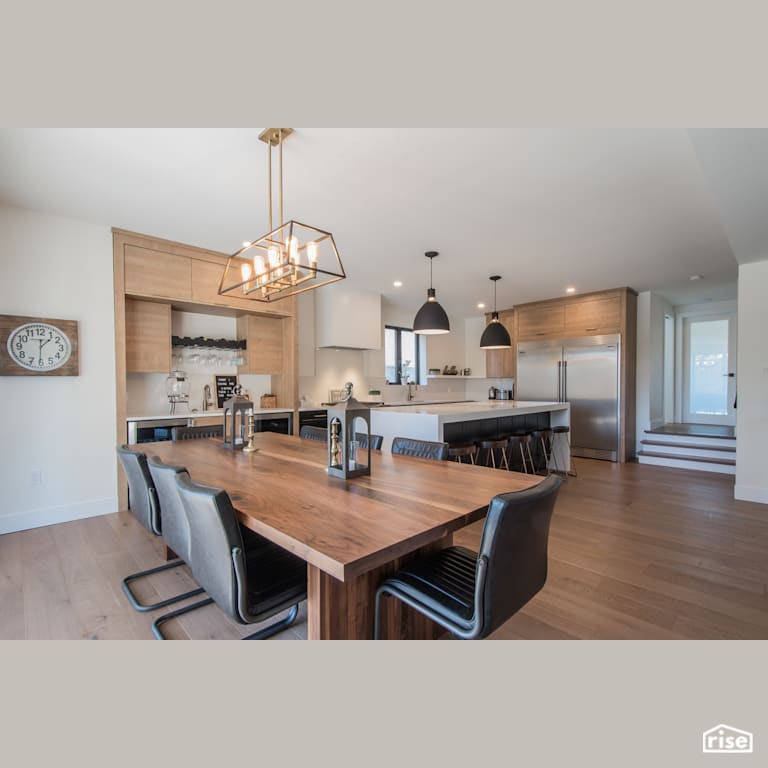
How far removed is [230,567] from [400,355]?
6.12m

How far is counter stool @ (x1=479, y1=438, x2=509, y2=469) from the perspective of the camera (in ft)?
13.6

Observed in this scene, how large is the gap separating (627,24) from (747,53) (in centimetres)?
42

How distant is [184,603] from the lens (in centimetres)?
208

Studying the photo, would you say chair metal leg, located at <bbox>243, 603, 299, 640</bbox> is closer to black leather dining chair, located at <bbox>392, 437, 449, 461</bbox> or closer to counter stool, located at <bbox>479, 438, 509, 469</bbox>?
black leather dining chair, located at <bbox>392, 437, 449, 461</bbox>

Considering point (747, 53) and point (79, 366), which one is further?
point (79, 366)

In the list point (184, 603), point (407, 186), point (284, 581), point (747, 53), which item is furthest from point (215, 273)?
point (747, 53)

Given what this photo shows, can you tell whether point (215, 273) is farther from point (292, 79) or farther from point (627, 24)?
point (627, 24)

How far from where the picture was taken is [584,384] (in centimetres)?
602

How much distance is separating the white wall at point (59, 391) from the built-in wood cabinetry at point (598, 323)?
5.74 meters

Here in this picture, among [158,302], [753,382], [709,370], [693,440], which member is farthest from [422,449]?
[709,370]

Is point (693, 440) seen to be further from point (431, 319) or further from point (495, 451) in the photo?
point (431, 319)

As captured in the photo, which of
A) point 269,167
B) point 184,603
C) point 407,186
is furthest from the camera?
point 407,186

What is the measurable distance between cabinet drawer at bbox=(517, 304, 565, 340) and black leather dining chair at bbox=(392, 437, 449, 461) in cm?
475
